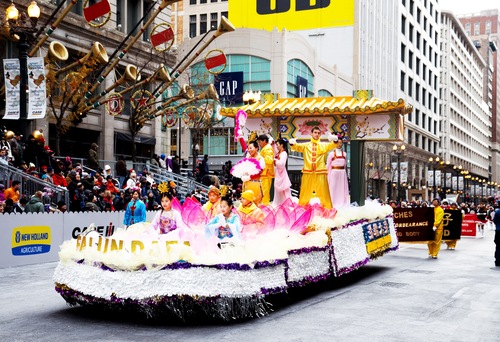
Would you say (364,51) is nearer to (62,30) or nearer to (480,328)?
(62,30)

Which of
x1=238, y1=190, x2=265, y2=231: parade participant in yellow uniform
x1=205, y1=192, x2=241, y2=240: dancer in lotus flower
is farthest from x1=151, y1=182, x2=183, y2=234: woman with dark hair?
x1=238, y1=190, x2=265, y2=231: parade participant in yellow uniform

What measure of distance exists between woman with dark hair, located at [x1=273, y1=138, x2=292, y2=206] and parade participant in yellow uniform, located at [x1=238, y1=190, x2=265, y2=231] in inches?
116

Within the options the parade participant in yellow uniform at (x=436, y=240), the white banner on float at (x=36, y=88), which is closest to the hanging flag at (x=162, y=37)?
the white banner on float at (x=36, y=88)

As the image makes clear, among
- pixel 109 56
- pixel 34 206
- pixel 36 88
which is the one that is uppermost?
pixel 109 56

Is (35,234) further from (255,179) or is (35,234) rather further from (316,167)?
(316,167)

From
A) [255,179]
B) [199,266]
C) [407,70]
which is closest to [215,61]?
[255,179]

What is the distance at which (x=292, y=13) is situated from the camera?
204 ft

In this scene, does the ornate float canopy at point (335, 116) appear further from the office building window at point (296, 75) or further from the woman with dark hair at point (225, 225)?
the office building window at point (296, 75)

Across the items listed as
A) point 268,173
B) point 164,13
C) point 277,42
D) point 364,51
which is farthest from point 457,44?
point 268,173

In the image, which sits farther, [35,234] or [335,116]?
[35,234]

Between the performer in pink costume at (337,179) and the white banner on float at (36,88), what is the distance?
324 inches

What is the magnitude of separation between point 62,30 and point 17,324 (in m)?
21.5

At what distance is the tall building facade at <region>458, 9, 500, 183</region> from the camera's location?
153 m

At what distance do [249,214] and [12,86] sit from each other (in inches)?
404
